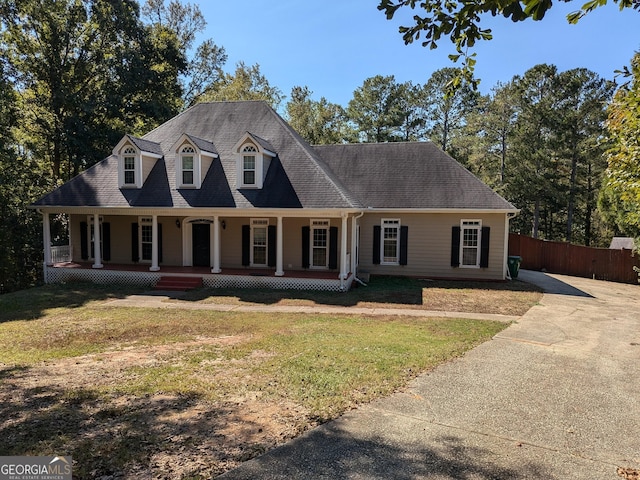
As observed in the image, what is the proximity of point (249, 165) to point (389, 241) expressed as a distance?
22.8 feet

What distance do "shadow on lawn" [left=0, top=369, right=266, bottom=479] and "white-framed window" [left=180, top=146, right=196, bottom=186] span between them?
38.9 ft

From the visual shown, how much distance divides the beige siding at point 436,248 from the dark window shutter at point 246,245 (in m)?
5.22

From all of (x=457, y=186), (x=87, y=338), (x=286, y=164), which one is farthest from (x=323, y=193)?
(x=87, y=338)

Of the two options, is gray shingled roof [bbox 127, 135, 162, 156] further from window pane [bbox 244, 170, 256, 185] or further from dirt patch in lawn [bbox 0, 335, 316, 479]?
dirt patch in lawn [bbox 0, 335, 316, 479]

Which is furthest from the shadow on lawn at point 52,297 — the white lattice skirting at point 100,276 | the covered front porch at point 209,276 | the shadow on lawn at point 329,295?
the shadow on lawn at point 329,295

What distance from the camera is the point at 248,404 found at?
5.35 m

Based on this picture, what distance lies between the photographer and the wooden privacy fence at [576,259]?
20.5 metres

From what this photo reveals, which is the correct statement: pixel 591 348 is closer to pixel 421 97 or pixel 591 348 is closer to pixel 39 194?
pixel 39 194

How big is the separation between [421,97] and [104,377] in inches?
1502

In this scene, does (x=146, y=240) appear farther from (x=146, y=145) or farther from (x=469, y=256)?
(x=469, y=256)

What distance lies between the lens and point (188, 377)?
21.1 ft

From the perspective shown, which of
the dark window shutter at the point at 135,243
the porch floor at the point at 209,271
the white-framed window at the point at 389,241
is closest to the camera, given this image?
the porch floor at the point at 209,271

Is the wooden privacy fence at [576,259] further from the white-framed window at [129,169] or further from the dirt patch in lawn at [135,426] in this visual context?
the dirt patch in lawn at [135,426]

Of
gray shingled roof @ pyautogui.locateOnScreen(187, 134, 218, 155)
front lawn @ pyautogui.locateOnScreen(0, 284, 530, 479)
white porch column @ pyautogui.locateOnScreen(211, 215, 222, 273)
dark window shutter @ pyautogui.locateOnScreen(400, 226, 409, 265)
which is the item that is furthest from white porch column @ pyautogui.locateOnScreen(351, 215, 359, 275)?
gray shingled roof @ pyautogui.locateOnScreen(187, 134, 218, 155)
